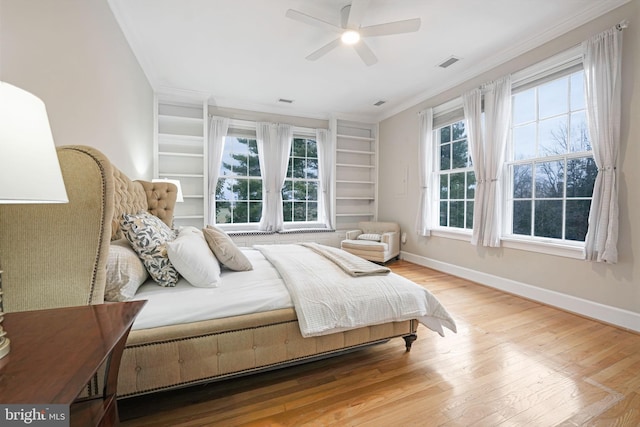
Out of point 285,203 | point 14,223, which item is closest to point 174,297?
point 14,223

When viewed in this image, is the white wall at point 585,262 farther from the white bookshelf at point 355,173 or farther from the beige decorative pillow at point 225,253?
the beige decorative pillow at point 225,253

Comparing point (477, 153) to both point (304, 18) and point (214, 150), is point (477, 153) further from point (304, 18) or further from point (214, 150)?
point (214, 150)

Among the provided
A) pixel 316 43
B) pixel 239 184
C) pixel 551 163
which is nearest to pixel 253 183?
pixel 239 184

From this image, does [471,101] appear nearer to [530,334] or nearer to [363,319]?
[530,334]

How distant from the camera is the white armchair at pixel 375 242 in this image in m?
4.48

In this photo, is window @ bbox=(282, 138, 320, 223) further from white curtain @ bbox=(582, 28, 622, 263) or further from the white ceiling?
white curtain @ bbox=(582, 28, 622, 263)

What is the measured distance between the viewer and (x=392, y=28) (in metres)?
2.42

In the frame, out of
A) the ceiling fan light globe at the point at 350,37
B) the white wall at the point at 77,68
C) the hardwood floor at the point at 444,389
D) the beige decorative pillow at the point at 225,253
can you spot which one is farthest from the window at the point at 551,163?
the white wall at the point at 77,68

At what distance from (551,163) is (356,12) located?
8.32 ft

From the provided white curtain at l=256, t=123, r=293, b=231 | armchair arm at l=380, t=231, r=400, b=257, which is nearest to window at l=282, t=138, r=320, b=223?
white curtain at l=256, t=123, r=293, b=231

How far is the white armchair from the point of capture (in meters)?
4.48

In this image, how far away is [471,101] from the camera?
142 inches

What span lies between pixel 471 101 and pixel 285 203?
3.38 m

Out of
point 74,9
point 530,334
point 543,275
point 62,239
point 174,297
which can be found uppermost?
point 74,9
